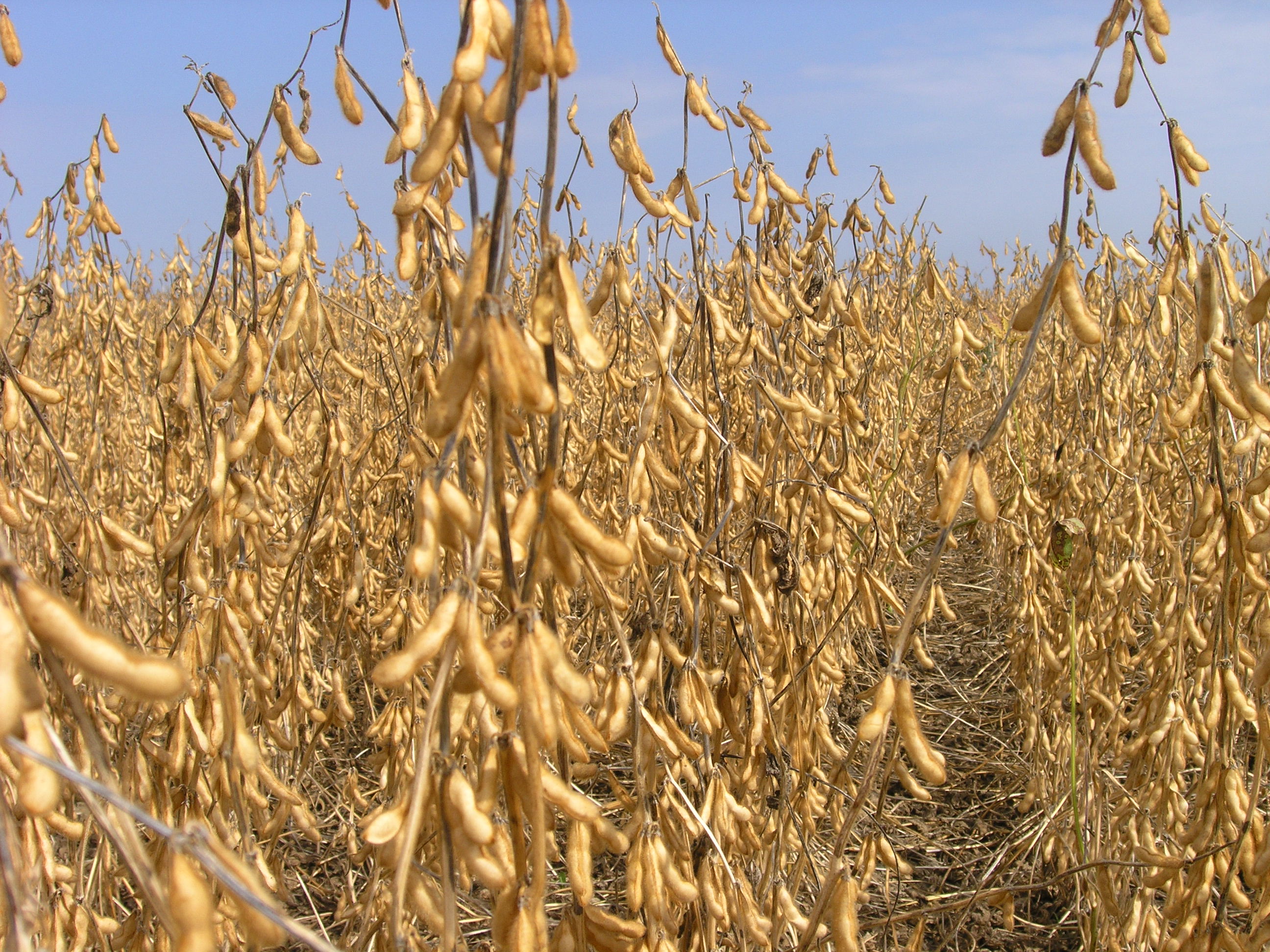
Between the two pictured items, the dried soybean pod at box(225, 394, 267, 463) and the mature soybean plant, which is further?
the dried soybean pod at box(225, 394, 267, 463)

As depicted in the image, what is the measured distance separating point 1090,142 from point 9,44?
1.56 m

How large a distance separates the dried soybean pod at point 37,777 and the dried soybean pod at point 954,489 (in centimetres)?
72

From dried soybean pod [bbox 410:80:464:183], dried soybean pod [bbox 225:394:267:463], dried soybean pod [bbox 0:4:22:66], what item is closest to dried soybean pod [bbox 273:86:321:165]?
dried soybean pod [bbox 225:394:267:463]

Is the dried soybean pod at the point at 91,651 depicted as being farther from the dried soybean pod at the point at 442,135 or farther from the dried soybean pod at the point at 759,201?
the dried soybean pod at the point at 759,201

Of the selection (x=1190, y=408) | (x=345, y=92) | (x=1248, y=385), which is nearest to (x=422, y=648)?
(x=345, y=92)

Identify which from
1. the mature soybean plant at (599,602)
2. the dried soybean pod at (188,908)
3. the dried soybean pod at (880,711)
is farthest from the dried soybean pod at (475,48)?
the dried soybean pod at (880,711)

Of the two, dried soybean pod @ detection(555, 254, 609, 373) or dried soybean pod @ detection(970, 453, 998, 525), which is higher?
dried soybean pod @ detection(555, 254, 609, 373)

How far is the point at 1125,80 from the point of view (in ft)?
3.10

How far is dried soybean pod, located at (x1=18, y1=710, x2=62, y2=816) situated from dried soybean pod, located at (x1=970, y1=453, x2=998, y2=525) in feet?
2.52

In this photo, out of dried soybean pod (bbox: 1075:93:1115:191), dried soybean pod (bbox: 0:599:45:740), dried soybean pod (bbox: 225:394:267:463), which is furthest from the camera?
dried soybean pod (bbox: 225:394:267:463)

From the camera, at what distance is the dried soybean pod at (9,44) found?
1421mm

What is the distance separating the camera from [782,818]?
1.42 m

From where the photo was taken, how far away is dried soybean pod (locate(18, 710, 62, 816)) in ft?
1.86

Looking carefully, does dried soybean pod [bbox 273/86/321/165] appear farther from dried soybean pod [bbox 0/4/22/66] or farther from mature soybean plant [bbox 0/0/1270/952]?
dried soybean pod [bbox 0/4/22/66]
